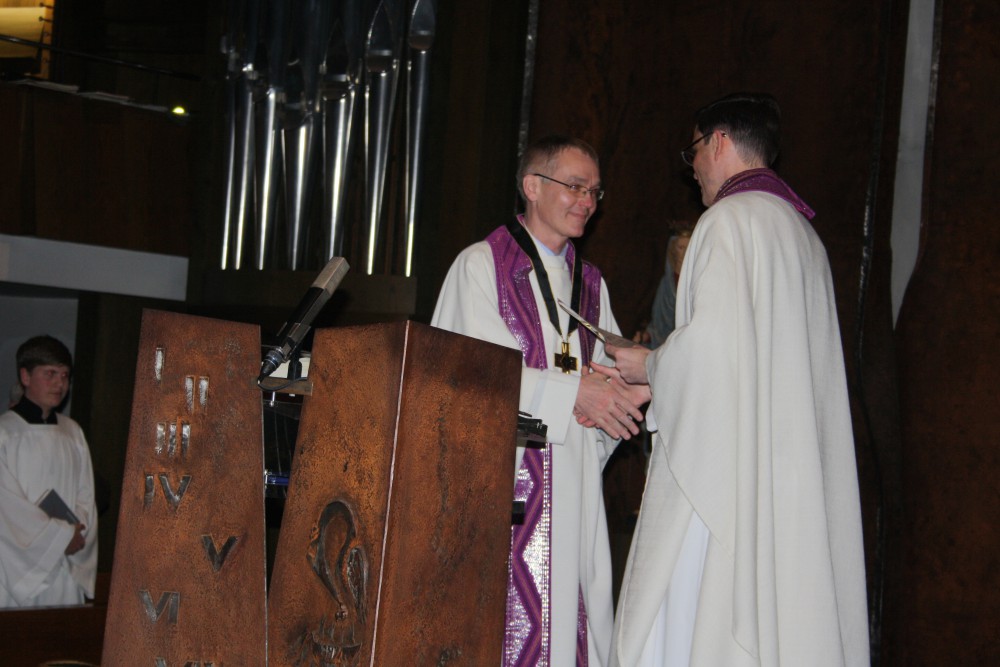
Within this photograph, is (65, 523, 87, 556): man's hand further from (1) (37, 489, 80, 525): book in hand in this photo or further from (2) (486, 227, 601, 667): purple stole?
(2) (486, 227, 601, 667): purple stole

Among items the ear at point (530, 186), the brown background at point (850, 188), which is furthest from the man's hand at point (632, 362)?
the brown background at point (850, 188)

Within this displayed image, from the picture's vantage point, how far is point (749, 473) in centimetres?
284

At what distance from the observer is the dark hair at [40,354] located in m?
6.12

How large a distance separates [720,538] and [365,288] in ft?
10.4

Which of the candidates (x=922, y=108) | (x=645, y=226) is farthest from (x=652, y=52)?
(x=922, y=108)

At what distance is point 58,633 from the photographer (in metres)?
5.23

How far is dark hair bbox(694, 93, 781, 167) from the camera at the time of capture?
3.22 meters

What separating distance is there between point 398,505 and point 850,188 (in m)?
3.27

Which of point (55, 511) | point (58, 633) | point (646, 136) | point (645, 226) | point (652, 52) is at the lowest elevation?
point (58, 633)

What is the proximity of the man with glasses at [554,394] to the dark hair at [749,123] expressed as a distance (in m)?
0.68

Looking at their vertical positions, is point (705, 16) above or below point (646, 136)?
above

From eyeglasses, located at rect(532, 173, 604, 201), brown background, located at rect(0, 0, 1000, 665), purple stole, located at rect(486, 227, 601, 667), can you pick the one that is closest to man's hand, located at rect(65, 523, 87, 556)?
brown background, located at rect(0, 0, 1000, 665)

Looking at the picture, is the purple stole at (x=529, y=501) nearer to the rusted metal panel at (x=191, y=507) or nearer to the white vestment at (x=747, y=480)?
the white vestment at (x=747, y=480)

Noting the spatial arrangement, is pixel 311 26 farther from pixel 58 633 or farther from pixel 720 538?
pixel 720 538
